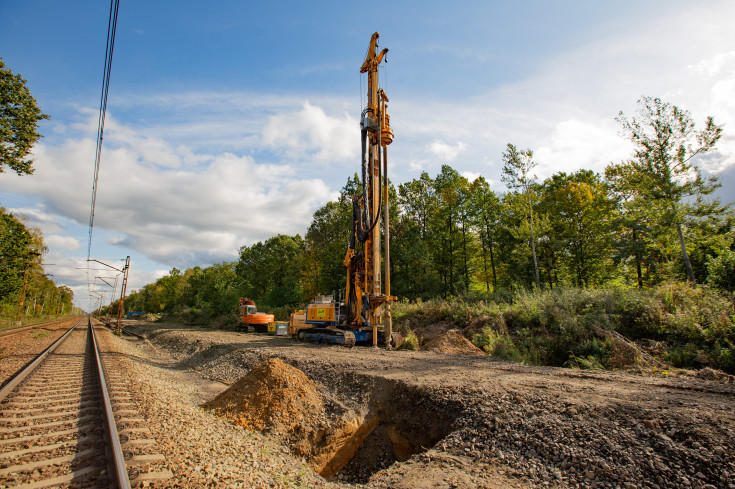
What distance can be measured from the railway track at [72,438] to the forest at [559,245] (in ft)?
38.8

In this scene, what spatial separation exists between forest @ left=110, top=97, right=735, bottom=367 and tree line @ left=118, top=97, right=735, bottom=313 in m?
0.09

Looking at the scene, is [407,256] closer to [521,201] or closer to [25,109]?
[521,201]

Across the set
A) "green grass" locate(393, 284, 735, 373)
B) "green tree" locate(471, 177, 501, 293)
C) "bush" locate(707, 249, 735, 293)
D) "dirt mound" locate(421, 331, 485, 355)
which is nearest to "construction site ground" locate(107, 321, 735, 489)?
"green grass" locate(393, 284, 735, 373)

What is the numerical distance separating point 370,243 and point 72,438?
39.5ft

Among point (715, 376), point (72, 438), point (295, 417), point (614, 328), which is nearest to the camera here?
point (72, 438)

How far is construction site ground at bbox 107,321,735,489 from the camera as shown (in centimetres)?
417

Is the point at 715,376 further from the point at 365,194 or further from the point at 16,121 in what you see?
the point at 16,121

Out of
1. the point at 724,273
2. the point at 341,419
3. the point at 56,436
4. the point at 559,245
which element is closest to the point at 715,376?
the point at 724,273

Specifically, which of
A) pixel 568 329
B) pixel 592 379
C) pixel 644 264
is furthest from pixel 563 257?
pixel 592 379

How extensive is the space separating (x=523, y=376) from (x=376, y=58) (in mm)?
16070

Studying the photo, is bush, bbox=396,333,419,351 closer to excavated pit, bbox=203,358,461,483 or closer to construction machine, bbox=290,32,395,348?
construction machine, bbox=290,32,395,348

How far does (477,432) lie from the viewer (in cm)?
550

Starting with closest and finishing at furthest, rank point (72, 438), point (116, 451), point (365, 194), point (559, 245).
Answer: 1. point (116, 451)
2. point (72, 438)
3. point (365, 194)
4. point (559, 245)

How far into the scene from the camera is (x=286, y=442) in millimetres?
6664
